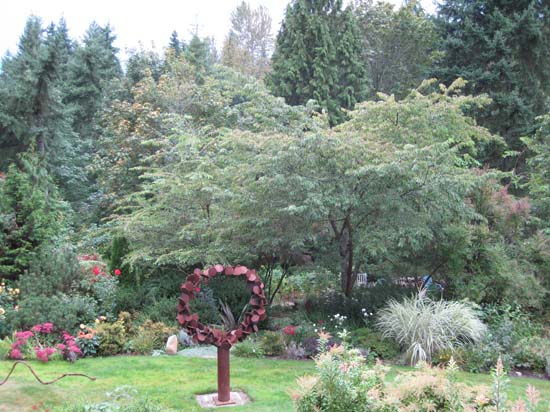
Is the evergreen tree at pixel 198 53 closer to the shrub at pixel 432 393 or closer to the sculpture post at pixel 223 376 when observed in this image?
the sculpture post at pixel 223 376

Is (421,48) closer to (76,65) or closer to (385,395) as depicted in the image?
(76,65)

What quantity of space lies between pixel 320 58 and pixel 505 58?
6.68m

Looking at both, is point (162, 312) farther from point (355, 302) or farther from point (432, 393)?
point (432, 393)

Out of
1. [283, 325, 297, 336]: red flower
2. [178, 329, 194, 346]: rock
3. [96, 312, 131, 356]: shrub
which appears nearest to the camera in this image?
[96, 312, 131, 356]: shrub

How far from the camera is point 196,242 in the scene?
970 centimetres

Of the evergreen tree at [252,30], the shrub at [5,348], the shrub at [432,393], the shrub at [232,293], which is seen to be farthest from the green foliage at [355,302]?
the evergreen tree at [252,30]

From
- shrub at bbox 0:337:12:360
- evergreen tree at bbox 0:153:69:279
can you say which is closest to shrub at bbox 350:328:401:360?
shrub at bbox 0:337:12:360

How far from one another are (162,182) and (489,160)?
1256 centimetres

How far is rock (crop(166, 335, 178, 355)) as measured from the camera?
7.74 m

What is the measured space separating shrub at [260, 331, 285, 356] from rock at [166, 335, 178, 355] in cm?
124

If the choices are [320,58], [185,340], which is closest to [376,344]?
A: [185,340]

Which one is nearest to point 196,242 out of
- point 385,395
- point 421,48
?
point 385,395

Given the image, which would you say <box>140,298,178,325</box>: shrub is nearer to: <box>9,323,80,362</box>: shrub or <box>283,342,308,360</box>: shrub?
<box>9,323,80,362</box>: shrub

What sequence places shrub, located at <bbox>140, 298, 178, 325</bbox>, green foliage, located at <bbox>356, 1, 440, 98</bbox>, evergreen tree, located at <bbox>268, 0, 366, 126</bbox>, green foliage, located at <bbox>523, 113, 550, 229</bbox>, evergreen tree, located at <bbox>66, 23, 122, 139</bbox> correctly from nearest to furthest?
shrub, located at <bbox>140, 298, 178, 325</bbox> → green foliage, located at <bbox>523, 113, 550, 229</bbox> → evergreen tree, located at <bbox>268, 0, 366, 126</bbox> → green foliage, located at <bbox>356, 1, 440, 98</bbox> → evergreen tree, located at <bbox>66, 23, 122, 139</bbox>
